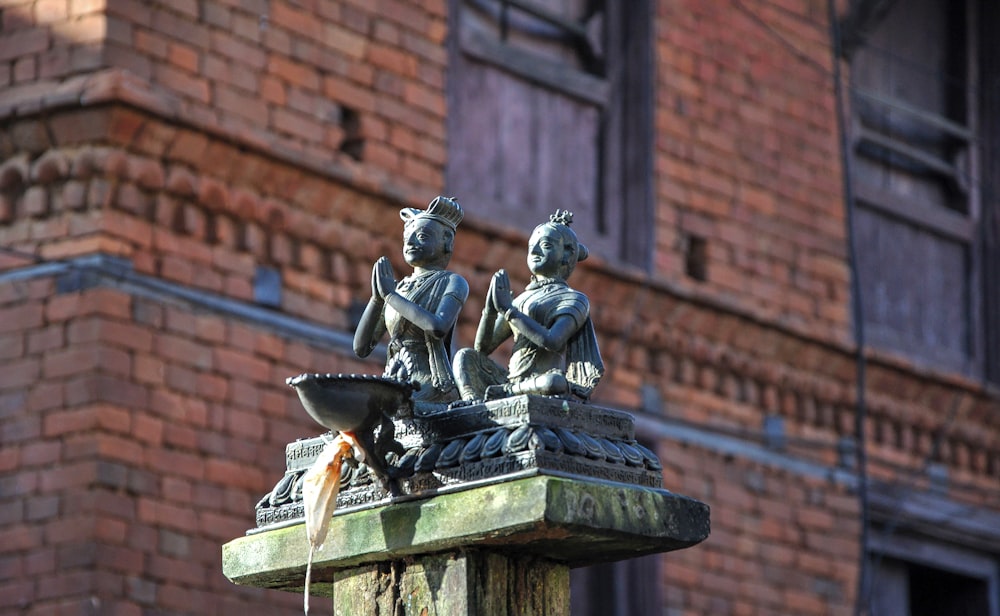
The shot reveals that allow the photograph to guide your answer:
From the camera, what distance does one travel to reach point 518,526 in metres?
5.85

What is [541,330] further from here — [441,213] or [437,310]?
[441,213]

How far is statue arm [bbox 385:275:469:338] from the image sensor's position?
6.60 meters

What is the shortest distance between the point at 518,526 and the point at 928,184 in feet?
42.3

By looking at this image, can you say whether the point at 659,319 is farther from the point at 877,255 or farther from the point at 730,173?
the point at 877,255

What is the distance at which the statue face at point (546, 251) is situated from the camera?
264 inches

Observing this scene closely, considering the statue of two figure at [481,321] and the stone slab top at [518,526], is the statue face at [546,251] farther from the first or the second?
the stone slab top at [518,526]

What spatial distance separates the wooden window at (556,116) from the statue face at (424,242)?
7446mm

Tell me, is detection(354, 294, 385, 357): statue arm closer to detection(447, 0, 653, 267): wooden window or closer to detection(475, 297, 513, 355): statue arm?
detection(475, 297, 513, 355): statue arm

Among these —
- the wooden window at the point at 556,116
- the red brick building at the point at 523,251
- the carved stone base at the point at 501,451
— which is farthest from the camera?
the wooden window at the point at 556,116

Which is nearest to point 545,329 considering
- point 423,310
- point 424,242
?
point 423,310

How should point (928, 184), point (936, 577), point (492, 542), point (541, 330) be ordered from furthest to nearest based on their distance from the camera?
point (928, 184), point (936, 577), point (541, 330), point (492, 542)

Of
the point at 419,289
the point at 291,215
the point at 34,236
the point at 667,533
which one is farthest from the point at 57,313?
the point at 667,533

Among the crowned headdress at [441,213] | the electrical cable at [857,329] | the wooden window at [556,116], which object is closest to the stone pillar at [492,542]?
the crowned headdress at [441,213]

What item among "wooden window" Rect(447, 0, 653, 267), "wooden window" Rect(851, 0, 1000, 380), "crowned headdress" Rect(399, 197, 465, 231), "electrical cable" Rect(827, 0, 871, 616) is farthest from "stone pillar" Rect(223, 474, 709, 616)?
"wooden window" Rect(851, 0, 1000, 380)
